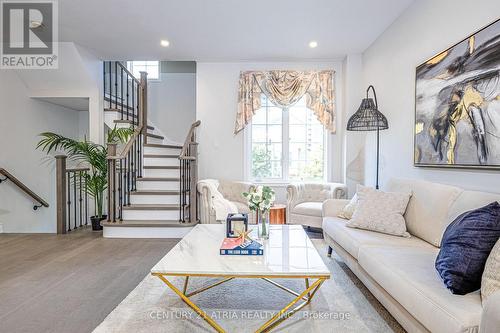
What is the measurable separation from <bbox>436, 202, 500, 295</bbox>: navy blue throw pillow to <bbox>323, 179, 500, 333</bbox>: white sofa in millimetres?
60

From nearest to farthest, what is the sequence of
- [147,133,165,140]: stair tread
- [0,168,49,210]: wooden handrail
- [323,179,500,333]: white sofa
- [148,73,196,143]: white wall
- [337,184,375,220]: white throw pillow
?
[323,179,500,333]: white sofa < [337,184,375,220]: white throw pillow < [0,168,49,210]: wooden handrail < [147,133,165,140]: stair tread < [148,73,196,143]: white wall

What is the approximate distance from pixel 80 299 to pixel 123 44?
11.7 feet

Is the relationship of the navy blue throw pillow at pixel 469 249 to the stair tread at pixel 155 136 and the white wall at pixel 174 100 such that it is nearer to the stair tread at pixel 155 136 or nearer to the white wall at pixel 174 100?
the stair tread at pixel 155 136

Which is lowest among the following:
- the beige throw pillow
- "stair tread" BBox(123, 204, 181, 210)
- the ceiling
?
"stair tread" BBox(123, 204, 181, 210)

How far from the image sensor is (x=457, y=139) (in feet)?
7.71

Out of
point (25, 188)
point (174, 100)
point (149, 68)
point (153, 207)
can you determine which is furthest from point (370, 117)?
point (25, 188)

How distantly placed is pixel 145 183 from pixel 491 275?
4.43m

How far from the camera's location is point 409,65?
317 centimetres

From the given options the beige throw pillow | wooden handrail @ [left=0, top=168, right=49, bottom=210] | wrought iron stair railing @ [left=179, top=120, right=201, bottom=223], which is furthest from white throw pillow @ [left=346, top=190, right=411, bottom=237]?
wooden handrail @ [left=0, top=168, right=49, bottom=210]

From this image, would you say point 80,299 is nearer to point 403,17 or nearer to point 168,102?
point 403,17

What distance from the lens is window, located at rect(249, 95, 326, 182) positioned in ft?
16.4

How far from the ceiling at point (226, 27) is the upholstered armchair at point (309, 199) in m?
2.10

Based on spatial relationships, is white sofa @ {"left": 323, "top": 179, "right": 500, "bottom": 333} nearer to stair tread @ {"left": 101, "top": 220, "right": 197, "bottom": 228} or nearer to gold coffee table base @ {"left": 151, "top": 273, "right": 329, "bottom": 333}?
gold coffee table base @ {"left": 151, "top": 273, "right": 329, "bottom": 333}

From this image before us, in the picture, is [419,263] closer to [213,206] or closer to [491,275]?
[491,275]
